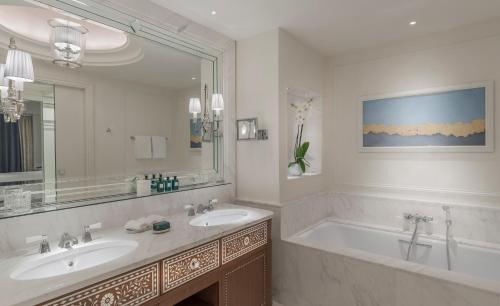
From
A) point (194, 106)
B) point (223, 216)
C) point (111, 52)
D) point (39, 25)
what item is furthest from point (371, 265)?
point (39, 25)

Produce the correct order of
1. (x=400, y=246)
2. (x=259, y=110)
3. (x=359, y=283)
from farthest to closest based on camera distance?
(x=400, y=246)
(x=259, y=110)
(x=359, y=283)

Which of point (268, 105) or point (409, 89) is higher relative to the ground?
point (409, 89)

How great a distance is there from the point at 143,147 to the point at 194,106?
0.65 metres

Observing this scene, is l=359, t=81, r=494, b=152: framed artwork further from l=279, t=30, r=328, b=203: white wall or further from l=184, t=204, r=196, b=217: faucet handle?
l=184, t=204, r=196, b=217: faucet handle

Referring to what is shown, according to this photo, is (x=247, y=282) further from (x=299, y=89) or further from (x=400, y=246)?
(x=299, y=89)

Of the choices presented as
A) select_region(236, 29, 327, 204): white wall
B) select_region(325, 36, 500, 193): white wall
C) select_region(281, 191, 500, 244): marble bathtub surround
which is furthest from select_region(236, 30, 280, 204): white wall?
select_region(325, 36, 500, 193): white wall

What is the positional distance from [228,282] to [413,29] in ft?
9.19

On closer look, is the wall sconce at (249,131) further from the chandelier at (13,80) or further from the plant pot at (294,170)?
the chandelier at (13,80)

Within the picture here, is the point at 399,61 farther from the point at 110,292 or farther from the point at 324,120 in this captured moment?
the point at 110,292

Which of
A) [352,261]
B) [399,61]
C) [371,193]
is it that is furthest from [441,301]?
[399,61]

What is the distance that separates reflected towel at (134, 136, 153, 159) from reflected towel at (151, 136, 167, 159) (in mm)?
44

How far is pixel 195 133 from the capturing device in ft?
8.54

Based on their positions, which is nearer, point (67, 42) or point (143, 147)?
point (67, 42)

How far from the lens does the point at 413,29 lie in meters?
2.67
